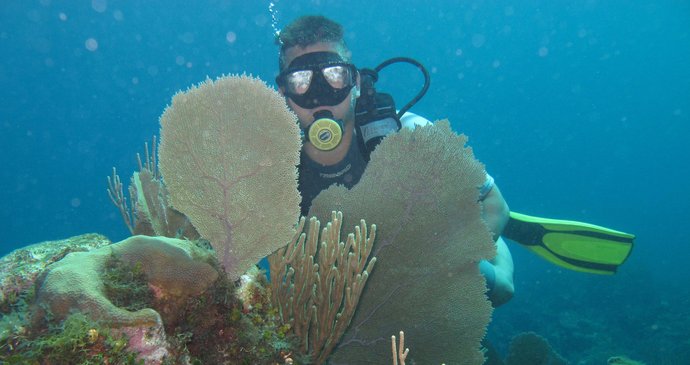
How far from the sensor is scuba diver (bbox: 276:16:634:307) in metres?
4.55

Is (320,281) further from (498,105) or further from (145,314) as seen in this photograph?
(498,105)

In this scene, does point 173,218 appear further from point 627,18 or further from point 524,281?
point 627,18

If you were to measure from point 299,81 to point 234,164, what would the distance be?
256 cm

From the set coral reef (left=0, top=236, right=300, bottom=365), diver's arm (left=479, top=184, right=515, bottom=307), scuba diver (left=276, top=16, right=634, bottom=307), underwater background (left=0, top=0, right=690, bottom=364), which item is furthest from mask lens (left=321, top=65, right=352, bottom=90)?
underwater background (left=0, top=0, right=690, bottom=364)

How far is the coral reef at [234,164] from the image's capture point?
2191 millimetres

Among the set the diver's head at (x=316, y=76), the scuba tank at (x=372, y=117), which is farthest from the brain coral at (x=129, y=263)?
the scuba tank at (x=372, y=117)

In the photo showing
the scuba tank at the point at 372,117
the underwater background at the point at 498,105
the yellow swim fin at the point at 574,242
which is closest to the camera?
the scuba tank at the point at 372,117

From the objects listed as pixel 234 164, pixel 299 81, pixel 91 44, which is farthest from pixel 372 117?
pixel 91 44

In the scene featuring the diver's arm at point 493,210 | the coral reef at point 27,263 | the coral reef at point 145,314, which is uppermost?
the diver's arm at point 493,210

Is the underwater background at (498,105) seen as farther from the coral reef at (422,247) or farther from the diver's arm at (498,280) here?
the coral reef at (422,247)

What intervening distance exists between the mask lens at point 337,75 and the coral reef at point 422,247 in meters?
1.47

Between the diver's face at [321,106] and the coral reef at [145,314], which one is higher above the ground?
the diver's face at [321,106]

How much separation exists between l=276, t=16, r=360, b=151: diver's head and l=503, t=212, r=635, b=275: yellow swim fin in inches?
136

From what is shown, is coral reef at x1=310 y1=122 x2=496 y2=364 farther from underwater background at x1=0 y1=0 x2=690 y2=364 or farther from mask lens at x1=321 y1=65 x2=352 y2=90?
underwater background at x1=0 y1=0 x2=690 y2=364
